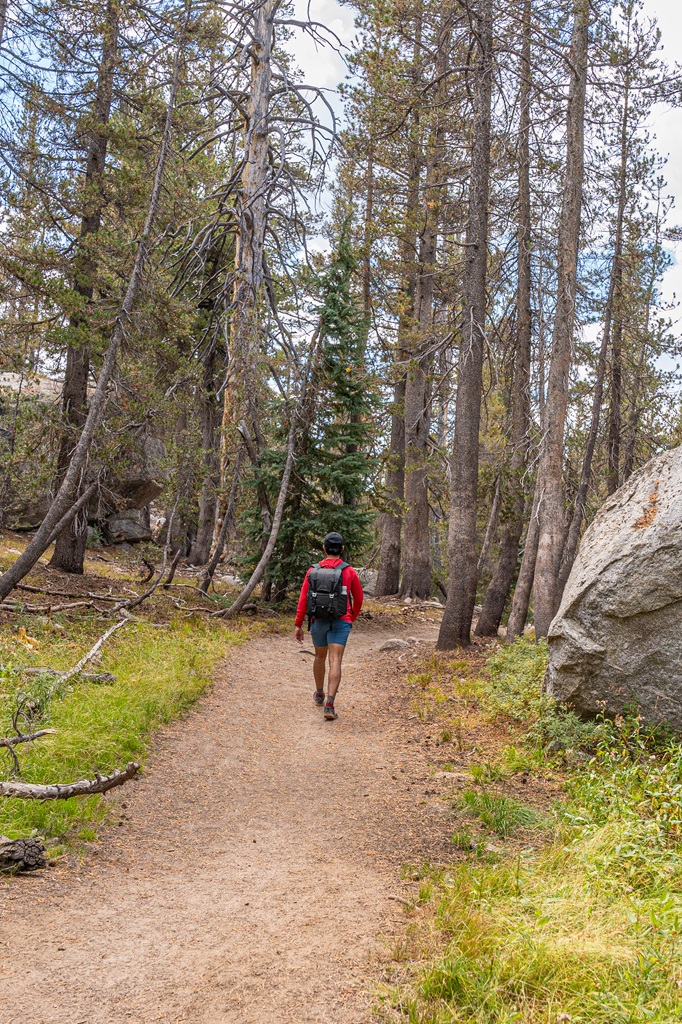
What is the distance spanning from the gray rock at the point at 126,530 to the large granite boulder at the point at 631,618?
18.9 m

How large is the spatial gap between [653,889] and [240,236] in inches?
572

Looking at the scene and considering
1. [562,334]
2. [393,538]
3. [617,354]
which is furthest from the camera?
[393,538]

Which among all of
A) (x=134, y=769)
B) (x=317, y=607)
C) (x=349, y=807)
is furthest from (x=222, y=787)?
(x=317, y=607)

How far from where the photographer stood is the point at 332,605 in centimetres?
838

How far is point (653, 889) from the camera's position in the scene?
4199mm

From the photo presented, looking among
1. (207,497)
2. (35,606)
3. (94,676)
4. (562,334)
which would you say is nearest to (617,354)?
(562,334)

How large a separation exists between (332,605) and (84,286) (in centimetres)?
947

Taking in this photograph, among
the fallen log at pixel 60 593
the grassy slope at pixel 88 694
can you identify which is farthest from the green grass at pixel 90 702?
the fallen log at pixel 60 593

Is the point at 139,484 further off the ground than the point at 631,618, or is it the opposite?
the point at 139,484

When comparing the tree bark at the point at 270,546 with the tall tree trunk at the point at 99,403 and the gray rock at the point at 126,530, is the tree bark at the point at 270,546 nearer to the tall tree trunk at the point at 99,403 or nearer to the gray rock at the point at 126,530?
the tall tree trunk at the point at 99,403

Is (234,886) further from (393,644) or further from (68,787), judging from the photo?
(393,644)

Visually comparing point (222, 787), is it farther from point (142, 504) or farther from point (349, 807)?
point (142, 504)

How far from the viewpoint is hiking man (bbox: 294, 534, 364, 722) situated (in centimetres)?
841

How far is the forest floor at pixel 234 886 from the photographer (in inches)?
127
